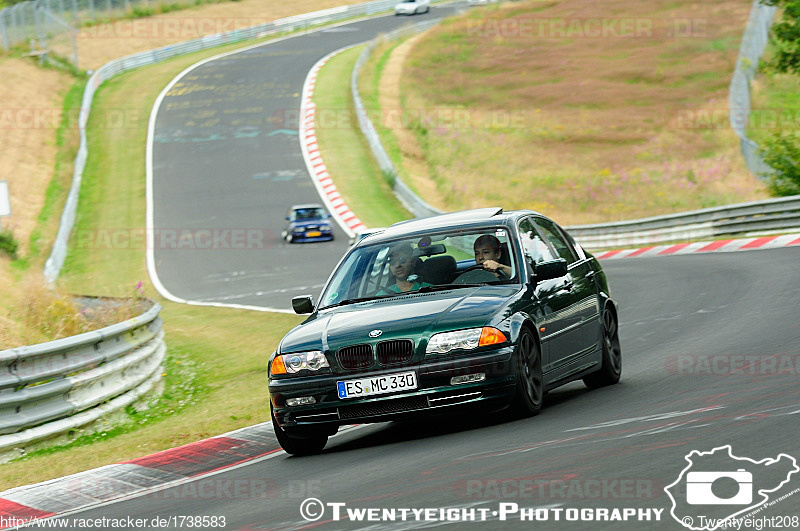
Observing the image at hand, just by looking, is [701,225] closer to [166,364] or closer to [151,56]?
[166,364]

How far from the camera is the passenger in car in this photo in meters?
9.20

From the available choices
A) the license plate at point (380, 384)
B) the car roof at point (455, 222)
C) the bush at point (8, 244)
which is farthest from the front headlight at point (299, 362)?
the bush at point (8, 244)

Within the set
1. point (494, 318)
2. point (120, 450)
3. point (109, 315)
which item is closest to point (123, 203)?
point (109, 315)

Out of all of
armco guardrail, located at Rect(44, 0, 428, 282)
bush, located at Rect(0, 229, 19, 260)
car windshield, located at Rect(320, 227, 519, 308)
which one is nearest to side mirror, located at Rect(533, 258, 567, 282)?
car windshield, located at Rect(320, 227, 519, 308)

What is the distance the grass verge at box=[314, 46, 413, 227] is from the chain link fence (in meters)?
11.4

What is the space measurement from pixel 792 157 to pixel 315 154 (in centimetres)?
1863

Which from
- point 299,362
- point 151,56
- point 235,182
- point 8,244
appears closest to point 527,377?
point 299,362

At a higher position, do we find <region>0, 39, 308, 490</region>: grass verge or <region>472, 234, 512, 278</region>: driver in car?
<region>472, 234, 512, 278</region>: driver in car

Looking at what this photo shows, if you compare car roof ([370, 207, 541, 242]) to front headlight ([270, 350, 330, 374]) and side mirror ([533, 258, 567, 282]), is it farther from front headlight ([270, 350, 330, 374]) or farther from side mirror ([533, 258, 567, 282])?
front headlight ([270, 350, 330, 374])

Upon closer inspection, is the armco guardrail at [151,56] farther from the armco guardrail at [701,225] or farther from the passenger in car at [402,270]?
the passenger in car at [402,270]

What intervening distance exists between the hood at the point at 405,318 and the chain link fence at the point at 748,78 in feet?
94.9

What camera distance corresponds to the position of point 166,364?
15500mm

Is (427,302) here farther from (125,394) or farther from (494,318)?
(125,394)

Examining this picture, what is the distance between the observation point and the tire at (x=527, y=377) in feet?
26.9
